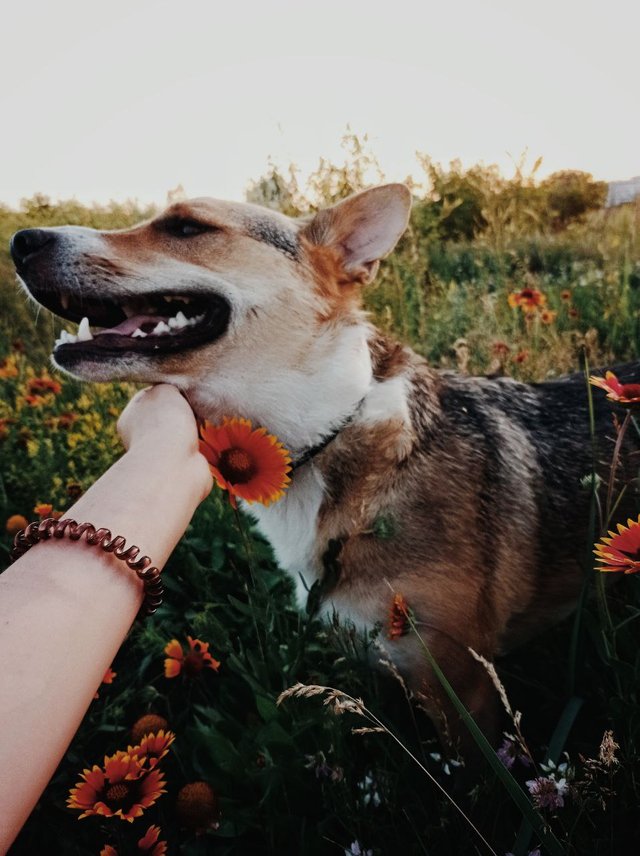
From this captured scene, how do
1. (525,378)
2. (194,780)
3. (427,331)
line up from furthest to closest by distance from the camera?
(427,331) → (525,378) → (194,780)

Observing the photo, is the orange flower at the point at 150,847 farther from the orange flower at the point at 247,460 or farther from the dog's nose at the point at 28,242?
the dog's nose at the point at 28,242

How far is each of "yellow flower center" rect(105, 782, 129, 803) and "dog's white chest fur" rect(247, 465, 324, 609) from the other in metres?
0.79

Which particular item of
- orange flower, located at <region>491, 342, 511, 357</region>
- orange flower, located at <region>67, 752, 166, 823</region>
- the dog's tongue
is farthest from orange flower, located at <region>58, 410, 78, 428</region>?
orange flower, located at <region>491, 342, 511, 357</region>

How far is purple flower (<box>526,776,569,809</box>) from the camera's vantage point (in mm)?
1028

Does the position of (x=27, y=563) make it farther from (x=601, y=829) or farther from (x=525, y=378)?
(x=525, y=378)

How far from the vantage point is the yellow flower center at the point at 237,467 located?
4.43 feet

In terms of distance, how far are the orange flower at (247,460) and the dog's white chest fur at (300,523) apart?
66cm

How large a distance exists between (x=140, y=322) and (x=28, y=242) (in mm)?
437

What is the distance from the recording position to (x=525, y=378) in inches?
159

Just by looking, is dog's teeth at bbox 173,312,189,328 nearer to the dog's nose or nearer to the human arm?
the dog's nose

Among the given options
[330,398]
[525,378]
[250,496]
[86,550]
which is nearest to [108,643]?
[86,550]

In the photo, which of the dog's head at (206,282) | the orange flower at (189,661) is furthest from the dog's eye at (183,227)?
the orange flower at (189,661)

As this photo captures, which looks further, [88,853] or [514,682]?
[514,682]

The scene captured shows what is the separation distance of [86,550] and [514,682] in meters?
1.81
